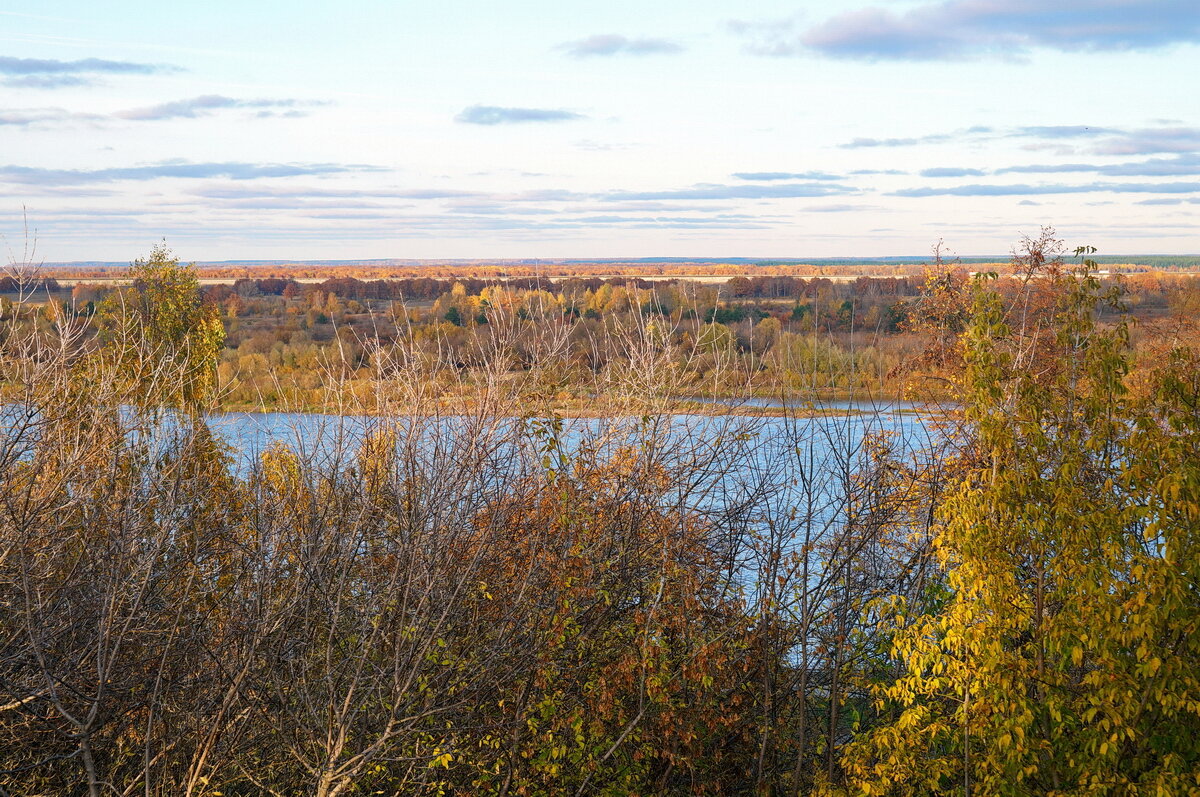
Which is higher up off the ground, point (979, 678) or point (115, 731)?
point (979, 678)

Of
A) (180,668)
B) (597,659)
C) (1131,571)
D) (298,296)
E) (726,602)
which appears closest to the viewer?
(1131,571)

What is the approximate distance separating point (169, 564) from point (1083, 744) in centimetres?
715

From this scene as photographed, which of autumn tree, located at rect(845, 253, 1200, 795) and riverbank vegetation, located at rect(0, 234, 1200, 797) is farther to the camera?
riverbank vegetation, located at rect(0, 234, 1200, 797)

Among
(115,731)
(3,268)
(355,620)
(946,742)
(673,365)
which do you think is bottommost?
(946,742)

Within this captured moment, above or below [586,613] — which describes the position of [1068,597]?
above

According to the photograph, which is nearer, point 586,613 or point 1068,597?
point 1068,597

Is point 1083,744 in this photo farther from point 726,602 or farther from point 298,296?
point 298,296

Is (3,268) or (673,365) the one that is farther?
(673,365)

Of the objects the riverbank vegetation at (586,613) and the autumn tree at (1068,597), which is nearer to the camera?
the autumn tree at (1068,597)

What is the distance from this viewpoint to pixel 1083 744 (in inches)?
303

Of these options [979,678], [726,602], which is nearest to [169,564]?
[726,602]

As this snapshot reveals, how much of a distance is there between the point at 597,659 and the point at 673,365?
3.76 metres

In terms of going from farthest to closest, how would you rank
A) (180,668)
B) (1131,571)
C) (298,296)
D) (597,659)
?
(298,296)
(597,659)
(180,668)
(1131,571)

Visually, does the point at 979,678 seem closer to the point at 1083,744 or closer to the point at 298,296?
the point at 1083,744
